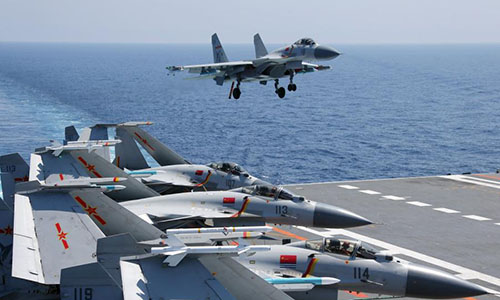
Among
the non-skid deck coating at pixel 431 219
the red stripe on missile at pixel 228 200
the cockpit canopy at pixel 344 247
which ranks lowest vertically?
the non-skid deck coating at pixel 431 219

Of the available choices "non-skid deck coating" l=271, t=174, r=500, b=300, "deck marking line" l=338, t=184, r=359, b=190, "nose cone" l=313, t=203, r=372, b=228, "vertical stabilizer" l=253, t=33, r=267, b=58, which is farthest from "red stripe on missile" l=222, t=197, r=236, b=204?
"vertical stabilizer" l=253, t=33, r=267, b=58

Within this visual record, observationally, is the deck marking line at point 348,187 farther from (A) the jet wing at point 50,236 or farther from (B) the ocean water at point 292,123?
(A) the jet wing at point 50,236

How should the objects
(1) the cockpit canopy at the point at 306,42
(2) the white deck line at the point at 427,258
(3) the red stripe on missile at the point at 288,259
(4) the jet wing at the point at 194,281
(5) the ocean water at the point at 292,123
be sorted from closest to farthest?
(4) the jet wing at the point at 194,281 → (3) the red stripe on missile at the point at 288,259 → (2) the white deck line at the point at 427,258 → (1) the cockpit canopy at the point at 306,42 → (5) the ocean water at the point at 292,123

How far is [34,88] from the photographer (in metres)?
128

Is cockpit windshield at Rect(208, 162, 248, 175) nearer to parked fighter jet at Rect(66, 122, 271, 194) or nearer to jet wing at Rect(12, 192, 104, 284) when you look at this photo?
parked fighter jet at Rect(66, 122, 271, 194)

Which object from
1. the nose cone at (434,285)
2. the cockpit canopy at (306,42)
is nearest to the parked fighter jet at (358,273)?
the nose cone at (434,285)

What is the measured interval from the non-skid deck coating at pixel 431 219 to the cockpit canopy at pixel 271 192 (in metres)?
5.07

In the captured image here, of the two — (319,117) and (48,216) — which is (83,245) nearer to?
(48,216)

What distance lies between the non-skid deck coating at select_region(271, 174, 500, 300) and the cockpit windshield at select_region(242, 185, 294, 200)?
507 centimetres

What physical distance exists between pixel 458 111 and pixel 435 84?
6489 centimetres

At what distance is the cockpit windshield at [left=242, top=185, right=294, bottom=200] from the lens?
99.7 feet

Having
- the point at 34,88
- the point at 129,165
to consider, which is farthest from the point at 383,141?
the point at 34,88

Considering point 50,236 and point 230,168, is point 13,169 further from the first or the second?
point 50,236

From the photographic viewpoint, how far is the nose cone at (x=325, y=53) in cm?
4562
